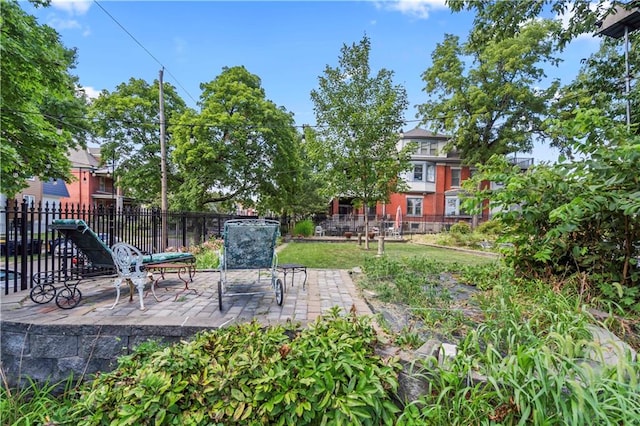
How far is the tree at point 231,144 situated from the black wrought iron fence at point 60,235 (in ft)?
12.4

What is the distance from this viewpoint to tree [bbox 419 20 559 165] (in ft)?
62.6

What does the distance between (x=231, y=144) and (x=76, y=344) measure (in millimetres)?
12603

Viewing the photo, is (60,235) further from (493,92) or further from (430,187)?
(430,187)

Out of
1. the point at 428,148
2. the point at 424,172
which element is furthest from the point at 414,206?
the point at 428,148

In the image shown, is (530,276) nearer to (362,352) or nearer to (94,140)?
(362,352)

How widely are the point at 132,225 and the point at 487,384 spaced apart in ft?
23.7

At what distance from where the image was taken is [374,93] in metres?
11.9

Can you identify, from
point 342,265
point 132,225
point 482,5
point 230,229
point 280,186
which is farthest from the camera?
point 280,186

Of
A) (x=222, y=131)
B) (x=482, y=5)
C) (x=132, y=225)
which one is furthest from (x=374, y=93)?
(x=132, y=225)

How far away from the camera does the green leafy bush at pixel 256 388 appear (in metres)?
1.91

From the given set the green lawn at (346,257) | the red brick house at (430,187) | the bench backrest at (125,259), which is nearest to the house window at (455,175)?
the red brick house at (430,187)

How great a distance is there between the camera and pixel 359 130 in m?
11.4

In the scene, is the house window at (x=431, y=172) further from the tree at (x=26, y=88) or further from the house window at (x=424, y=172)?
the tree at (x=26, y=88)

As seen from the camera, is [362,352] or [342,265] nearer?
[362,352]
